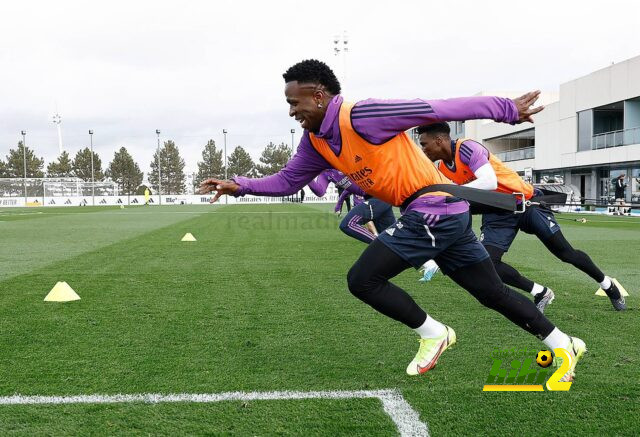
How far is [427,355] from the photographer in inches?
157

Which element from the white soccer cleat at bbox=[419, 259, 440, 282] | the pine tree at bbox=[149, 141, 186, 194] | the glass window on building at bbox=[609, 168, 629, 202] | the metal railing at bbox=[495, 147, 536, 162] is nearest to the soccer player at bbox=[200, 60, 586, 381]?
the white soccer cleat at bbox=[419, 259, 440, 282]

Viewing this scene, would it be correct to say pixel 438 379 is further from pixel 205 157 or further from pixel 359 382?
pixel 205 157

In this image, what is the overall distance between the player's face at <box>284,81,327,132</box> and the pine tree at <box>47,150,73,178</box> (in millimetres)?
109017

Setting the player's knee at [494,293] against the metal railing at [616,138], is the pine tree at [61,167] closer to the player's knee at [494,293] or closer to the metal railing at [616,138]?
the metal railing at [616,138]

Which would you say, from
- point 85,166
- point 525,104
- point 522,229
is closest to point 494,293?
point 525,104

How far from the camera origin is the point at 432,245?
371 centimetres

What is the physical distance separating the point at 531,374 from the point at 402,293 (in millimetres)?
1004

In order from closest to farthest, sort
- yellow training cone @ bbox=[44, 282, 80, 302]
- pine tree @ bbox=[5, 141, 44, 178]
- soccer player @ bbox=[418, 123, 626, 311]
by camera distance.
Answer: soccer player @ bbox=[418, 123, 626, 311], yellow training cone @ bbox=[44, 282, 80, 302], pine tree @ bbox=[5, 141, 44, 178]

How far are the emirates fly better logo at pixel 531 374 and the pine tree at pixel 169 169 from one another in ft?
344

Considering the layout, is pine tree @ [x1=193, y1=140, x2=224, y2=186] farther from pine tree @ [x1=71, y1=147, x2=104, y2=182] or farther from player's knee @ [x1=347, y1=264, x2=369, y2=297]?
player's knee @ [x1=347, y1=264, x2=369, y2=297]

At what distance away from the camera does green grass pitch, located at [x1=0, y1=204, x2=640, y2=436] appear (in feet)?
10.4

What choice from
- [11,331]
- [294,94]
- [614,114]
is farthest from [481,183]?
[614,114]

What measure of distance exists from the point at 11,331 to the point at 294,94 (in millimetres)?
3610

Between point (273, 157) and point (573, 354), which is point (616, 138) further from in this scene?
point (273, 157)
